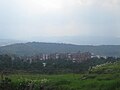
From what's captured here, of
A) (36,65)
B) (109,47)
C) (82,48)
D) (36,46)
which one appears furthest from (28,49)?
(36,65)

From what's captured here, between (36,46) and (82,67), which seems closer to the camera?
(82,67)

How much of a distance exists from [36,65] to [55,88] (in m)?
36.0

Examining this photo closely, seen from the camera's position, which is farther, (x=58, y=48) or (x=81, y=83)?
(x=58, y=48)

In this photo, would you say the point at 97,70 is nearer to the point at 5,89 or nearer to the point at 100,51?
the point at 5,89

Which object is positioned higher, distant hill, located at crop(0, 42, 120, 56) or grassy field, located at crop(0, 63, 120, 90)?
distant hill, located at crop(0, 42, 120, 56)

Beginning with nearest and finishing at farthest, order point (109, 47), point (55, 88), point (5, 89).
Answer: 1. point (55, 88)
2. point (5, 89)
3. point (109, 47)

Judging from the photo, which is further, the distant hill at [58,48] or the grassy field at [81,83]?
the distant hill at [58,48]

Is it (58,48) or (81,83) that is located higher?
(58,48)

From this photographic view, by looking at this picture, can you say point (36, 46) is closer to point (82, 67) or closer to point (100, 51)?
point (100, 51)

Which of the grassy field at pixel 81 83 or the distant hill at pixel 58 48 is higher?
the distant hill at pixel 58 48

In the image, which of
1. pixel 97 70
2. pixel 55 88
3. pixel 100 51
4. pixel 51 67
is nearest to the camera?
pixel 55 88

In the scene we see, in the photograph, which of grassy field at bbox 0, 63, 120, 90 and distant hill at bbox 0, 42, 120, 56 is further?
distant hill at bbox 0, 42, 120, 56

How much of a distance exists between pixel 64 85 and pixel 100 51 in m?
119

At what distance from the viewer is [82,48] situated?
15075 cm
